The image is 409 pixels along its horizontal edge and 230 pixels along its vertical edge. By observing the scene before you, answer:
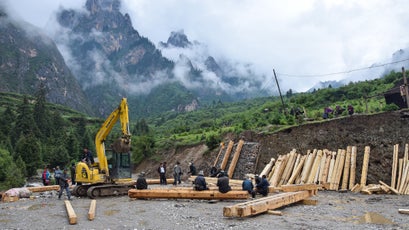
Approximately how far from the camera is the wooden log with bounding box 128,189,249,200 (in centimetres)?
1636

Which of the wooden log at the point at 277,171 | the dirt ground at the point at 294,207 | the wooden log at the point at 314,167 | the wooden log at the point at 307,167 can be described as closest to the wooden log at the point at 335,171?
the dirt ground at the point at 294,207

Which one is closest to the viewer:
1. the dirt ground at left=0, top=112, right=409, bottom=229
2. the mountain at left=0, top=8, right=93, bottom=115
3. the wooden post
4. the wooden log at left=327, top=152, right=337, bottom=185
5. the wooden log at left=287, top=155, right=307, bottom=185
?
the dirt ground at left=0, top=112, right=409, bottom=229

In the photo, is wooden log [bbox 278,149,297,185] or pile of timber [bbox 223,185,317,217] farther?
wooden log [bbox 278,149,297,185]

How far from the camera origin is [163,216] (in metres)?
13.1

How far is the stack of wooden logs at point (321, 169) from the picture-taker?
20.6 meters

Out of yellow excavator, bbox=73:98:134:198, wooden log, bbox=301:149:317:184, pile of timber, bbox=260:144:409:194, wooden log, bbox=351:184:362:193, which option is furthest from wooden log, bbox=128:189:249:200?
wooden log, bbox=351:184:362:193

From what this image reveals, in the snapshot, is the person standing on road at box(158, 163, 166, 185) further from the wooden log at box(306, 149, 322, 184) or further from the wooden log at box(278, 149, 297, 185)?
the wooden log at box(306, 149, 322, 184)

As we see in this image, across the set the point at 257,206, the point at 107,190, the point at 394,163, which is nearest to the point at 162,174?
the point at 107,190

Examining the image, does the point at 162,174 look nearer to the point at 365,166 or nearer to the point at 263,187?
the point at 263,187

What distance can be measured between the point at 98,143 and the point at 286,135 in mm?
12966

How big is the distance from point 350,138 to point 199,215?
44.9ft

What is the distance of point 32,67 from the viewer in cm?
16062

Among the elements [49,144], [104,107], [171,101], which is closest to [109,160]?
[49,144]

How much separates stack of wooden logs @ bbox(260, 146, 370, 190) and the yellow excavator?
8.82 m
